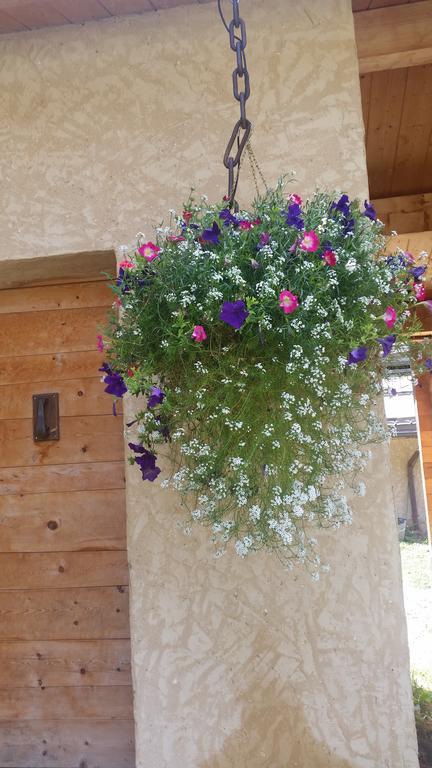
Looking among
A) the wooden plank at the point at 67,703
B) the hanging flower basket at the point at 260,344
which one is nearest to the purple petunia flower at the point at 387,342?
the hanging flower basket at the point at 260,344

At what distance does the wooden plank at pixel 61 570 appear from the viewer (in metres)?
2.34

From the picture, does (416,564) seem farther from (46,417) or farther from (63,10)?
(63,10)

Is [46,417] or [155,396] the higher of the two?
[46,417]

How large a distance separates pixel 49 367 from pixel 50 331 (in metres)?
0.13

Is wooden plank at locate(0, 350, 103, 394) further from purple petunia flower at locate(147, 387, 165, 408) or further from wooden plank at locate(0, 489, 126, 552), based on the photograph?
purple petunia flower at locate(147, 387, 165, 408)

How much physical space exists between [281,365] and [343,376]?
0.21m

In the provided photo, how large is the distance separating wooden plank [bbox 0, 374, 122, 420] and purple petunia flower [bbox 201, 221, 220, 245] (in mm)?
1026

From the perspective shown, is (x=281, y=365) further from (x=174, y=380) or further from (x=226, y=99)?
(x=226, y=99)

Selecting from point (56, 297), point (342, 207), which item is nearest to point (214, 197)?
point (342, 207)

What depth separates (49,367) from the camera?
248 centimetres

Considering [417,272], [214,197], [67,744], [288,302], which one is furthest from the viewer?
[67,744]

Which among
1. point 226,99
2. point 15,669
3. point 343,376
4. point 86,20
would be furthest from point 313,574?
point 86,20

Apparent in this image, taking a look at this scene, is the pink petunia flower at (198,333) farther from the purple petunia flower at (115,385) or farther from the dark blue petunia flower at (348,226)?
the dark blue petunia flower at (348,226)

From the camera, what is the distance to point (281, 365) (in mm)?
1453
